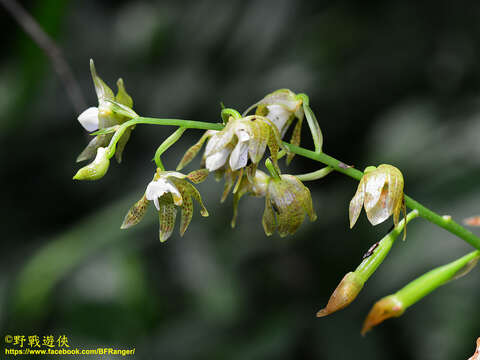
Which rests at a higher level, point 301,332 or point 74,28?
point 74,28

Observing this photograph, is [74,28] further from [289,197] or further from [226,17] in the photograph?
[289,197]

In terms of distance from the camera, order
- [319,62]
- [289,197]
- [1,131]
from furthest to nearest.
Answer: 1. [319,62]
2. [1,131]
3. [289,197]

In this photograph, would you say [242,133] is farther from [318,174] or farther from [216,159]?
[318,174]

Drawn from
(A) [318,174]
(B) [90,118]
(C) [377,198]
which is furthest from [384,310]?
(B) [90,118]

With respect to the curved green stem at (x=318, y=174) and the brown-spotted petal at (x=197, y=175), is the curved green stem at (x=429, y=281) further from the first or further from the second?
the brown-spotted petal at (x=197, y=175)

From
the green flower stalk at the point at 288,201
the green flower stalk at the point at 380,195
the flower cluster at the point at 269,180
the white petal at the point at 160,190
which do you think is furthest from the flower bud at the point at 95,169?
the green flower stalk at the point at 380,195

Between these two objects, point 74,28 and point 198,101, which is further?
point 74,28

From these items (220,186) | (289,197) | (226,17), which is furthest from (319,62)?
(289,197)
